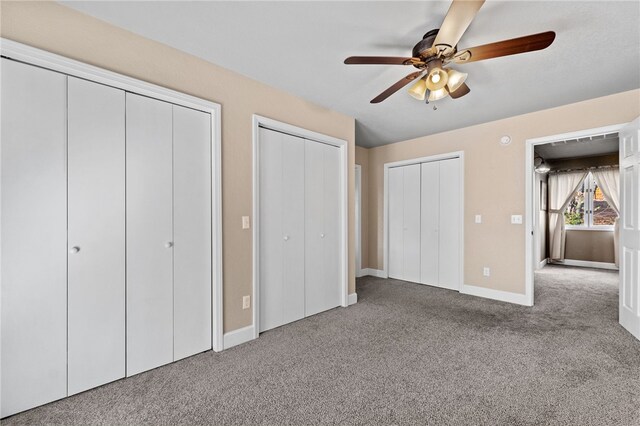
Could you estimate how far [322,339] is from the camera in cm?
266

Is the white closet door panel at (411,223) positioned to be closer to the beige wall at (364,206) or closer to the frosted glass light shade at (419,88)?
the beige wall at (364,206)

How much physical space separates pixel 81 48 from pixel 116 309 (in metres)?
1.70

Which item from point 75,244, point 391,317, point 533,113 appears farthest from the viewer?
point 533,113

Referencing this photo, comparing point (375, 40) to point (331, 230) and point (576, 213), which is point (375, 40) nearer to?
point (331, 230)

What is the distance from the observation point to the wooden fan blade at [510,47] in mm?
1512

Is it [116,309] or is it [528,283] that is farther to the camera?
[528,283]

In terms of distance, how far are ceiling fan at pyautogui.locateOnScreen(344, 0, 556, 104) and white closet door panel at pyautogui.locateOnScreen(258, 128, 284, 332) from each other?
117cm

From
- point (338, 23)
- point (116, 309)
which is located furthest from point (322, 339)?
point (338, 23)

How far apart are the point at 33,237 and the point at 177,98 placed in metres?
1.29

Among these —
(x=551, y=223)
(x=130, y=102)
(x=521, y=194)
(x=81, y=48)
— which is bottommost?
(x=551, y=223)

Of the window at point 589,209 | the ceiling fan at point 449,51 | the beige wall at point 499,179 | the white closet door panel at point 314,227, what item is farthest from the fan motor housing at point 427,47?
the window at point 589,209

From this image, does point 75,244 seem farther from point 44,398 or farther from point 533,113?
point 533,113

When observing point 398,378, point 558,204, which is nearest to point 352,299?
point 398,378

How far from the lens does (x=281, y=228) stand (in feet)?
9.83
